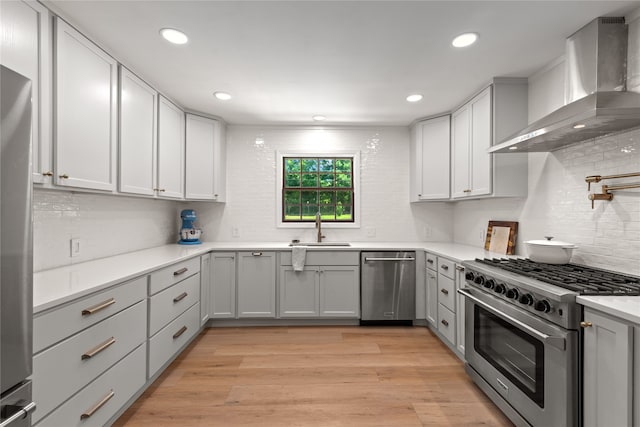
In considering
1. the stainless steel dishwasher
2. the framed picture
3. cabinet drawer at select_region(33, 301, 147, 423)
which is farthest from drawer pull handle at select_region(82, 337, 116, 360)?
the framed picture

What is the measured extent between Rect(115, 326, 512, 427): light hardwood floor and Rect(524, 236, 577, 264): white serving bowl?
112cm

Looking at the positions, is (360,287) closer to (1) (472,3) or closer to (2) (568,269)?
(2) (568,269)

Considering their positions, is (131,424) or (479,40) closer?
(131,424)

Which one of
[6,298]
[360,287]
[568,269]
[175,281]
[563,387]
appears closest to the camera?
[6,298]

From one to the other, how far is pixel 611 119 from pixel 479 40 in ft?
3.13

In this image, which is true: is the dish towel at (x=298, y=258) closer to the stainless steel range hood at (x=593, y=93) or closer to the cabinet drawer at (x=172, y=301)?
the cabinet drawer at (x=172, y=301)

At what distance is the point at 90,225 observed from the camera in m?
2.48

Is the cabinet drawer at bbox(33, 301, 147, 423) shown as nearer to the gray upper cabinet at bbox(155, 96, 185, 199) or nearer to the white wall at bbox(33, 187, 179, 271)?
the white wall at bbox(33, 187, 179, 271)

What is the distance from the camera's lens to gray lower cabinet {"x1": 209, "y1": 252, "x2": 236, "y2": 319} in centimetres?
349

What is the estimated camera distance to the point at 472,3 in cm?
173

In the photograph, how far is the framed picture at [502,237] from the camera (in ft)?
9.41

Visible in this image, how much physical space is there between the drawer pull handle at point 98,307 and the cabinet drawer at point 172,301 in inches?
17.8

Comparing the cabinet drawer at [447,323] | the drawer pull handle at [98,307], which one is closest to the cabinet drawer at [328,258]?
the cabinet drawer at [447,323]

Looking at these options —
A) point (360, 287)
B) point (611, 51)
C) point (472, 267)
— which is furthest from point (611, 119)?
point (360, 287)
